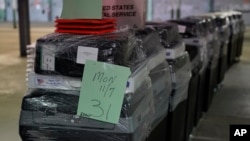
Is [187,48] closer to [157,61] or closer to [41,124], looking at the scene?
[157,61]

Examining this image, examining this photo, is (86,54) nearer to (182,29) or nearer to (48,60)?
(48,60)

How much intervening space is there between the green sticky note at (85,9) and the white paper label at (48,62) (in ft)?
0.81

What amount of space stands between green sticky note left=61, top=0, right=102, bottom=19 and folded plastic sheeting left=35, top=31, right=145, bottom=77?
0.12 m

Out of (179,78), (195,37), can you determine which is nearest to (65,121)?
(179,78)

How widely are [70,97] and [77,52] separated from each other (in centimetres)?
18

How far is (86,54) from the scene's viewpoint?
1396 mm

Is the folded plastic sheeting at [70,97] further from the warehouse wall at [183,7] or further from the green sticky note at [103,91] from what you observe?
the warehouse wall at [183,7]

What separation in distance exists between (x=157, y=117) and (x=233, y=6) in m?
16.0

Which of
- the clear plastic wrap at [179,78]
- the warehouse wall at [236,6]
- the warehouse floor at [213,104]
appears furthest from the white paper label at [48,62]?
the warehouse wall at [236,6]

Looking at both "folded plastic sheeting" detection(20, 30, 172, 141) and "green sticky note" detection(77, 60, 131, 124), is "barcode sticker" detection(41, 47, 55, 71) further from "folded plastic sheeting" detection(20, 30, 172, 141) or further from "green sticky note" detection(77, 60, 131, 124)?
"green sticky note" detection(77, 60, 131, 124)

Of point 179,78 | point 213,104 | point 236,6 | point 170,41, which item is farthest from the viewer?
point 236,6

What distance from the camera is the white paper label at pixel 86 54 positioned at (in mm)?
1392

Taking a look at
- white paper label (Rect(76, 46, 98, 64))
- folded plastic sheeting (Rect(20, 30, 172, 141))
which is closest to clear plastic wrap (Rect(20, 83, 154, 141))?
folded plastic sheeting (Rect(20, 30, 172, 141))

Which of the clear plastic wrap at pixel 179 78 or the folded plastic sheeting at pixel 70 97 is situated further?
the clear plastic wrap at pixel 179 78
